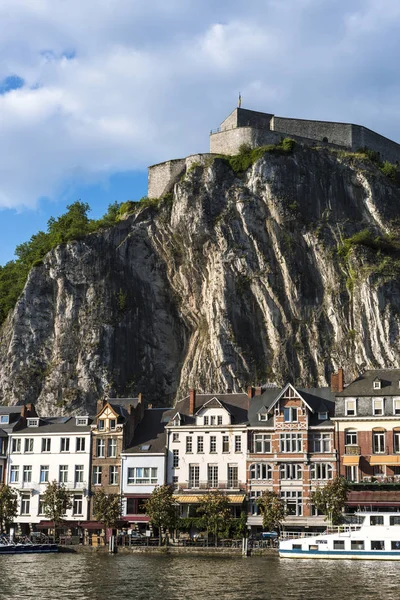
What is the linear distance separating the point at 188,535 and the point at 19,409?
23378 millimetres

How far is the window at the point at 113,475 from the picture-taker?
70875 millimetres

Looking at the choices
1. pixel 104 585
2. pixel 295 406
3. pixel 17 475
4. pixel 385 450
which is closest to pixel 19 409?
pixel 17 475

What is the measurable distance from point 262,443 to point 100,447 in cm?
1440

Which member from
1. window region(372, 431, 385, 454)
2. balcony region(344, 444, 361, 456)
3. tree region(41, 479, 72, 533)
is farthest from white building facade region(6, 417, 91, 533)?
window region(372, 431, 385, 454)

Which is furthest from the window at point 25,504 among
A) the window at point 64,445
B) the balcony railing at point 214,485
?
the balcony railing at point 214,485

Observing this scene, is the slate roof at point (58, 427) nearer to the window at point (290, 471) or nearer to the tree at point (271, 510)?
the window at point (290, 471)

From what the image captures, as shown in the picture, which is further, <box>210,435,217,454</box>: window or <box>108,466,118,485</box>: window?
<box>108,466,118,485</box>: window

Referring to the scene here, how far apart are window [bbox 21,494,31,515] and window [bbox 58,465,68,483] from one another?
3.33 m

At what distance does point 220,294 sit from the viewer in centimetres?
10338

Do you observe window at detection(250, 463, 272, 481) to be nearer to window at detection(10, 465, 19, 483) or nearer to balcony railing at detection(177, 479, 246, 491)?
balcony railing at detection(177, 479, 246, 491)

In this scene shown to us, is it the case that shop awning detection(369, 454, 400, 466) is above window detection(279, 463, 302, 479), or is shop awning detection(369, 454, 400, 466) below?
above

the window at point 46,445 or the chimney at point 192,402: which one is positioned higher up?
the chimney at point 192,402

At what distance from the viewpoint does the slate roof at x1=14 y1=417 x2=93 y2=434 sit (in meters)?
73.6

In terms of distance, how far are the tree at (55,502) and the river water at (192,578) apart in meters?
10.2
